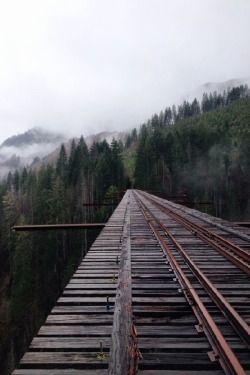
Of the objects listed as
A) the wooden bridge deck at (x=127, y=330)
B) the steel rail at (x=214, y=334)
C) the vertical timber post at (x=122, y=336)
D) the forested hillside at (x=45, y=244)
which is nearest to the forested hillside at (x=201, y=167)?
the forested hillside at (x=45, y=244)

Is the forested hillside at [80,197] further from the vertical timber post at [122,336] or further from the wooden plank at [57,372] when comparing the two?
the wooden plank at [57,372]

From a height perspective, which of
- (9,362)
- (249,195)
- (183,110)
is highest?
(183,110)

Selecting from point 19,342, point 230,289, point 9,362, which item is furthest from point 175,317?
point 19,342

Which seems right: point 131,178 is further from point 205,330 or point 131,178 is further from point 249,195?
point 205,330

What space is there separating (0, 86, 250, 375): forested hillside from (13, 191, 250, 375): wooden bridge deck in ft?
134

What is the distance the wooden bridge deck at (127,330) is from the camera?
3.24 meters

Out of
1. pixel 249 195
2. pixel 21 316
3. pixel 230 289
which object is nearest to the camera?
pixel 230 289

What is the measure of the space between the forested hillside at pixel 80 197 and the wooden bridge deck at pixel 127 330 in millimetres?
40911

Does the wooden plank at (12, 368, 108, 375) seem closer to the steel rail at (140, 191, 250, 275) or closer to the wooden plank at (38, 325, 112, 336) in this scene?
the wooden plank at (38, 325, 112, 336)

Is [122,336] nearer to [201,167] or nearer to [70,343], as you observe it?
[70,343]

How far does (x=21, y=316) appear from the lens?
49.4 metres

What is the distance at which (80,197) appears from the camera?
80000 mm

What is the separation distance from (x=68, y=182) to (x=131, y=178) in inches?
674

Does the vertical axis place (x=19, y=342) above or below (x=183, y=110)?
below
